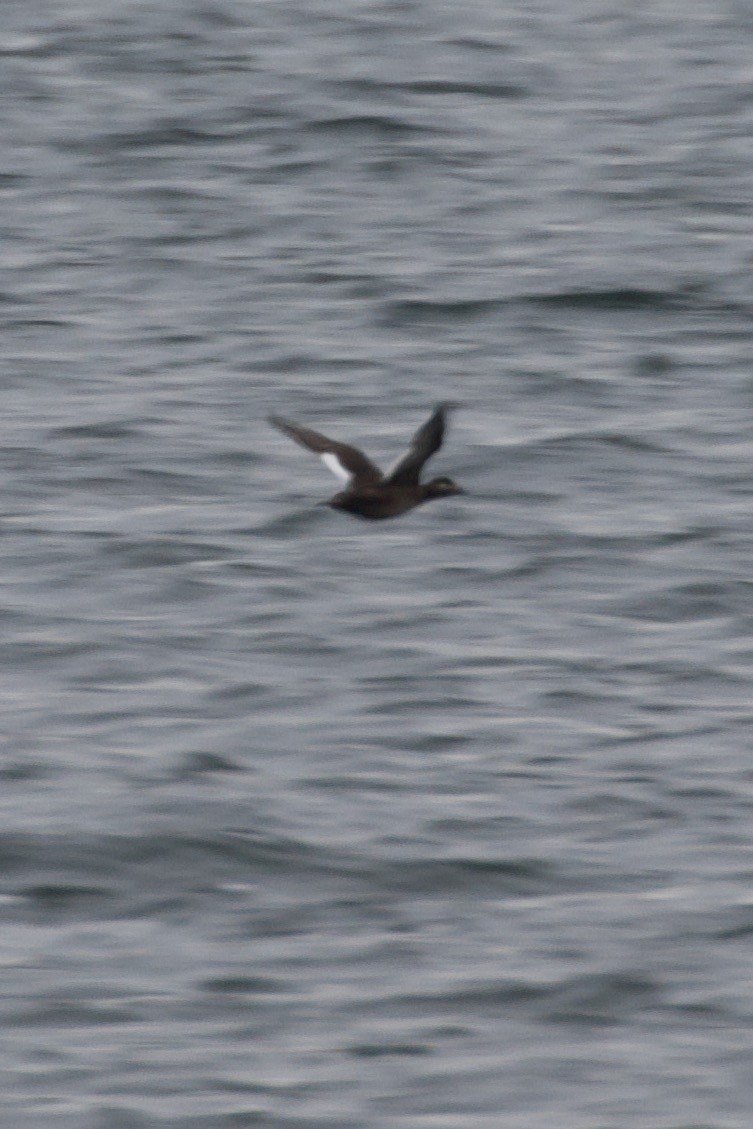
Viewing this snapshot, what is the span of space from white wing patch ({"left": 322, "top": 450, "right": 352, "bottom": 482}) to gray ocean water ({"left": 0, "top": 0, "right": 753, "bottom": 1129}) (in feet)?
3.14

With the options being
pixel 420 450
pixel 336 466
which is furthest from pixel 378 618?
pixel 420 450

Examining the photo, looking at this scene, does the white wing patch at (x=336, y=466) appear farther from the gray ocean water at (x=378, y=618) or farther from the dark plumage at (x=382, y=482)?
the gray ocean water at (x=378, y=618)

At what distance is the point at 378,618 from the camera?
46.1 ft

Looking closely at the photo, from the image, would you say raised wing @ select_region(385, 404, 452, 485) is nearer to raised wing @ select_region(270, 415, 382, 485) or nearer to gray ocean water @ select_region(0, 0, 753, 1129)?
raised wing @ select_region(270, 415, 382, 485)

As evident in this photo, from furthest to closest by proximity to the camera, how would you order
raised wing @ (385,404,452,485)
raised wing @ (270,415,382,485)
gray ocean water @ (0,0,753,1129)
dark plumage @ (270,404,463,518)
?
raised wing @ (270,415,382,485), dark plumage @ (270,404,463,518), raised wing @ (385,404,452,485), gray ocean water @ (0,0,753,1129)

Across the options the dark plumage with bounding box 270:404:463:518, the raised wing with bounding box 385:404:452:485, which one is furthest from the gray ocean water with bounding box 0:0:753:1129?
the raised wing with bounding box 385:404:452:485

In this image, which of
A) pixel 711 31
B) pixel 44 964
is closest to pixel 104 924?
pixel 44 964

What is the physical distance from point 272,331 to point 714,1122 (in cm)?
960

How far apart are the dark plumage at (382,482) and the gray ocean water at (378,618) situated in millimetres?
928

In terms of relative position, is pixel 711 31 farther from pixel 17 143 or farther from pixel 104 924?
pixel 104 924

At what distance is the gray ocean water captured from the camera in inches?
408

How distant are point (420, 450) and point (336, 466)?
873 millimetres

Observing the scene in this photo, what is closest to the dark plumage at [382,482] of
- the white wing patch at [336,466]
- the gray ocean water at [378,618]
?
the white wing patch at [336,466]

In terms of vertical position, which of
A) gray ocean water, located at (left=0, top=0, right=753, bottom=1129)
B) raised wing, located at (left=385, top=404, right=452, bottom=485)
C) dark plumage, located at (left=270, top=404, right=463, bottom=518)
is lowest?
gray ocean water, located at (left=0, top=0, right=753, bottom=1129)
